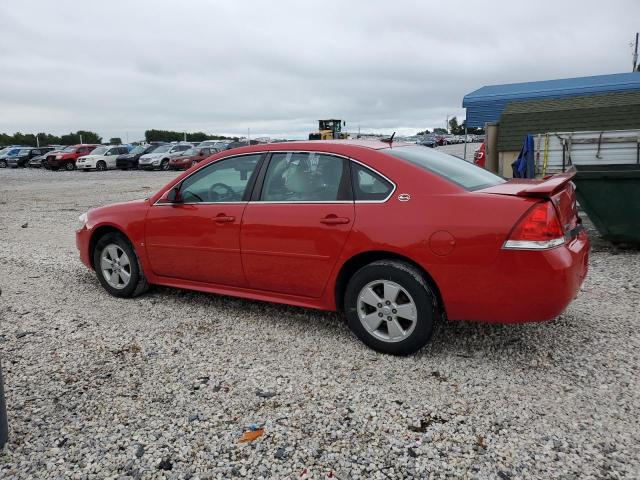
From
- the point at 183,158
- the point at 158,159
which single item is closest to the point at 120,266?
the point at 183,158

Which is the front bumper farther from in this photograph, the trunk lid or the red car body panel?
the trunk lid

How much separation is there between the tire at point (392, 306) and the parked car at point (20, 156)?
134ft

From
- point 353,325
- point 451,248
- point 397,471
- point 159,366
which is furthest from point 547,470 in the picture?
point 159,366

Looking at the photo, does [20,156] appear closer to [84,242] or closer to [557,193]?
[84,242]

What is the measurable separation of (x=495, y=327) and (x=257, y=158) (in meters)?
2.42

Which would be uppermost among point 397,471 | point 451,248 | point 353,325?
point 451,248

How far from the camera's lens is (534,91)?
679 inches

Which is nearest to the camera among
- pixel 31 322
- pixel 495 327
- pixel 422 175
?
pixel 422 175

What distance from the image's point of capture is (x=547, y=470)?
237cm

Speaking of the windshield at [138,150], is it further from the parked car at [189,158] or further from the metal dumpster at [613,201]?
the metal dumpster at [613,201]

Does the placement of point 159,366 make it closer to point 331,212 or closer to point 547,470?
point 331,212

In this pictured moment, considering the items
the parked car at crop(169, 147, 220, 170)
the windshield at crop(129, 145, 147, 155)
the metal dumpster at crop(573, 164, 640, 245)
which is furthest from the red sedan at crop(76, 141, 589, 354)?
the windshield at crop(129, 145, 147, 155)

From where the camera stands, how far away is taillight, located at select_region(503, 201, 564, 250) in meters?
3.01

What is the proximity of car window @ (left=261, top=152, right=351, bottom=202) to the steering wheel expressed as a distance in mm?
342
